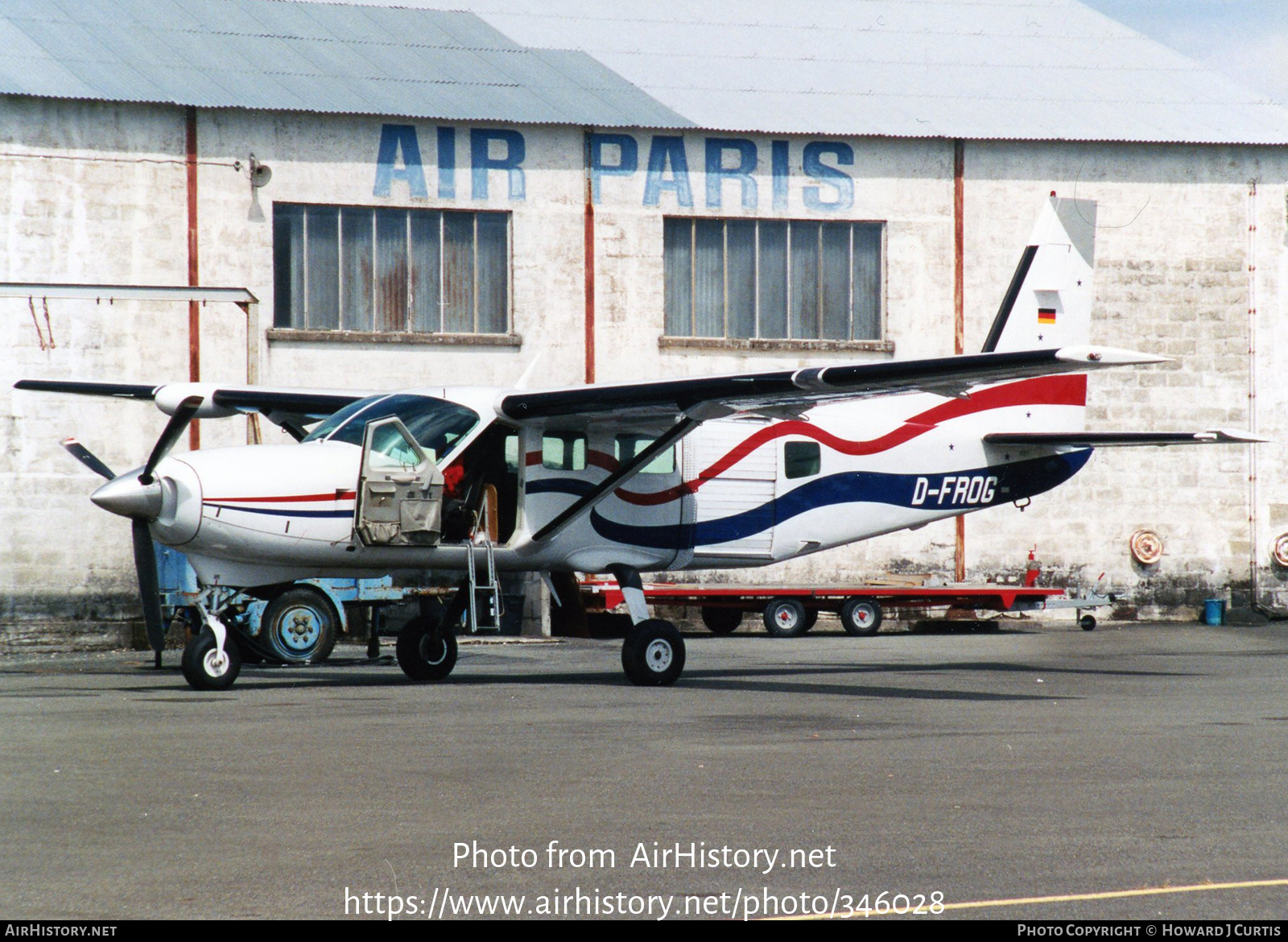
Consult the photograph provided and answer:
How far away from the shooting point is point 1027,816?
6855 mm

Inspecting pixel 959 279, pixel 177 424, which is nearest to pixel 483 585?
pixel 177 424

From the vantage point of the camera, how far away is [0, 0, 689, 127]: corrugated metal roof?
25250mm

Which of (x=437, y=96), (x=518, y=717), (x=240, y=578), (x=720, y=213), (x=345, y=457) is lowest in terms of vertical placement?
(x=518, y=717)

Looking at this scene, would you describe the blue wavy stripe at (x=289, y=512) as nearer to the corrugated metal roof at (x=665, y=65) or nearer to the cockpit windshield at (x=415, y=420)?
the cockpit windshield at (x=415, y=420)

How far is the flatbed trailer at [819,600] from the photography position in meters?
25.6

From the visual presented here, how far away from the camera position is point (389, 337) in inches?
1032

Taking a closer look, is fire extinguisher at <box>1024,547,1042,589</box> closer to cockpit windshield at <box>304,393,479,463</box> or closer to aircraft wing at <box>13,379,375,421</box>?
aircraft wing at <box>13,379,375,421</box>

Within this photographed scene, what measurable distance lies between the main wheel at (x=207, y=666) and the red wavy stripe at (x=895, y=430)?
3.40m

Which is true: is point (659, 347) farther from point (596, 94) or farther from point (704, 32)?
point (704, 32)

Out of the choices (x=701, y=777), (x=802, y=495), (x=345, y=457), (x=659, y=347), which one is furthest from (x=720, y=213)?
(x=701, y=777)

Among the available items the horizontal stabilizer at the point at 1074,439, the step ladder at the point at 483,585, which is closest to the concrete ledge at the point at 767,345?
the horizontal stabilizer at the point at 1074,439

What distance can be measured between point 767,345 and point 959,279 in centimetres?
388

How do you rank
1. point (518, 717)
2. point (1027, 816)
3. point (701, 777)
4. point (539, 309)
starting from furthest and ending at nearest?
point (539, 309) < point (518, 717) < point (701, 777) < point (1027, 816)

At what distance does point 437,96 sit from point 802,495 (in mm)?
13817
